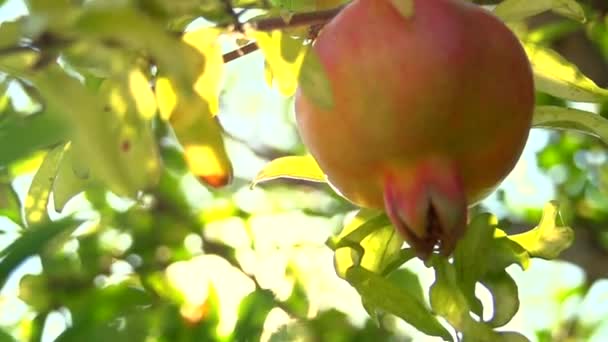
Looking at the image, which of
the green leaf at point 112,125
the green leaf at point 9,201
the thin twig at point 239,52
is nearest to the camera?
the green leaf at point 112,125

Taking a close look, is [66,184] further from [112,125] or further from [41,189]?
[112,125]

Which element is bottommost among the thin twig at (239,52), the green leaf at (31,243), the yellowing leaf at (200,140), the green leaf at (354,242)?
the green leaf at (354,242)

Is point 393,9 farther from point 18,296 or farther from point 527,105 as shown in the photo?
point 18,296

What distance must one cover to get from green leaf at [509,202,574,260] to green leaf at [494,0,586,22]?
18 cm

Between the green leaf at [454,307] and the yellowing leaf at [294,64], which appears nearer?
the yellowing leaf at [294,64]

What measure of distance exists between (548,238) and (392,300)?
18cm

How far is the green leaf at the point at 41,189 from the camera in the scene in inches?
40.4

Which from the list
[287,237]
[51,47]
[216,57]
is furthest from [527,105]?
[287,237]

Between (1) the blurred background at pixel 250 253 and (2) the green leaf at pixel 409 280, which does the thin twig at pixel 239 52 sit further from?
(2) the green leaf at pixel 409 280

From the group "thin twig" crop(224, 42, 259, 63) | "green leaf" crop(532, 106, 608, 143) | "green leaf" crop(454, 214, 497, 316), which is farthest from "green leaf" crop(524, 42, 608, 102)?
"thin twig" crop(224, 42, 259, 63)

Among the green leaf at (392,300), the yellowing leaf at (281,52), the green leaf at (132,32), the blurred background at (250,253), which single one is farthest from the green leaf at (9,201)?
the green leaf at (132,32)

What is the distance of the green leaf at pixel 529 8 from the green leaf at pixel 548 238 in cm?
18

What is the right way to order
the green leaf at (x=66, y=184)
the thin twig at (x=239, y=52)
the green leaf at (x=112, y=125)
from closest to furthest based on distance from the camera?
the green leaf at (x=112, y=125) → the thin twig at (x=239, y=52) → the green leaf at (x=66, y=184)

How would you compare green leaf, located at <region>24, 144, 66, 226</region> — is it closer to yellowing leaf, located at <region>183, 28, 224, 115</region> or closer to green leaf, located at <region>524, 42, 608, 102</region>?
yellowing leaf, located at <region>183, 28, 224, 115</region>
